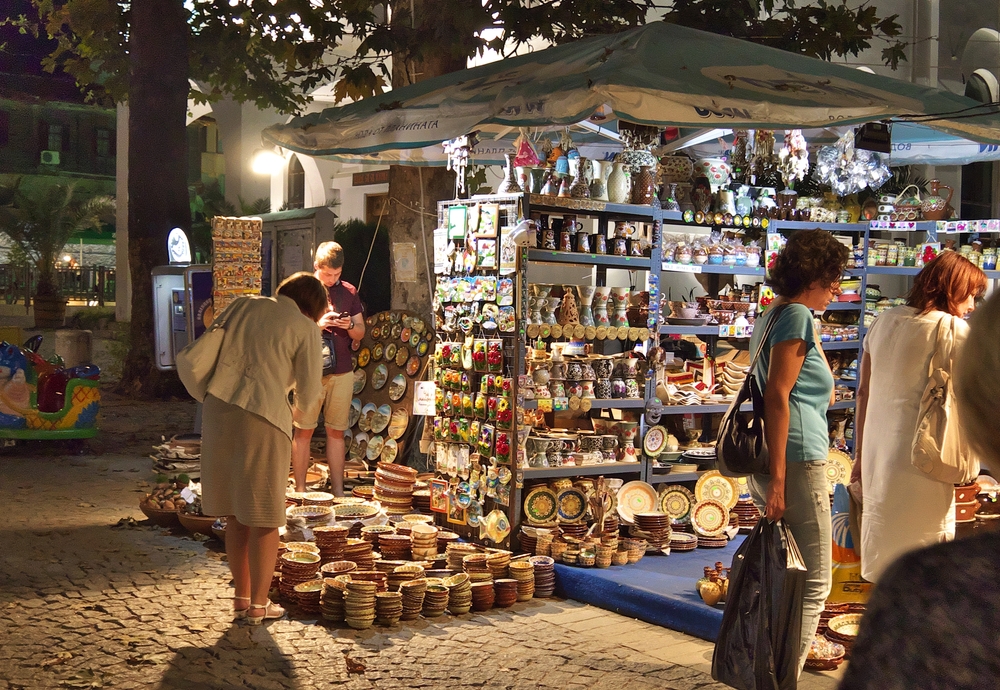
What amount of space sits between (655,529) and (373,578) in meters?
2.02

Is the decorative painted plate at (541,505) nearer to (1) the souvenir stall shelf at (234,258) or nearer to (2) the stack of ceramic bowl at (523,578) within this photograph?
(2) the stack of ceramic bowl at (523,578)

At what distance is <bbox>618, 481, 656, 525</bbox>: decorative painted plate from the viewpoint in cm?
695

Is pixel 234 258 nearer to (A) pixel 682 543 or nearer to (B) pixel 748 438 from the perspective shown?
(A) pixel 682 543

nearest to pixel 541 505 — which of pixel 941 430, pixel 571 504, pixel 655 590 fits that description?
pixel 571 504

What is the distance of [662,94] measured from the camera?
18.0 feet

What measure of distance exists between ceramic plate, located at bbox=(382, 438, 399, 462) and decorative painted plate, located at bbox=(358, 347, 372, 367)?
852 millimetres

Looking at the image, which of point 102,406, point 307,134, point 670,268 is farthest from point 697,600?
point 102,406

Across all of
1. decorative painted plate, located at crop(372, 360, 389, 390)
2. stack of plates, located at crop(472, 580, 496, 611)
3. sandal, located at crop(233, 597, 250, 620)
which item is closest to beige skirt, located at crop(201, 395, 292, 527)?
sandal, located at crop(233, 597, 250, 620)

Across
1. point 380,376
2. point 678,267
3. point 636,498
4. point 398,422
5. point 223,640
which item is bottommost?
Result: point 223,640

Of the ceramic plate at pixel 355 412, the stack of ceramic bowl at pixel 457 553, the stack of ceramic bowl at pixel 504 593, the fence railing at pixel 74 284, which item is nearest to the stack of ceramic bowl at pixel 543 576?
the stack of ceramic bowl at pixel 504 593

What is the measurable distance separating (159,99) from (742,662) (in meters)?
12.1

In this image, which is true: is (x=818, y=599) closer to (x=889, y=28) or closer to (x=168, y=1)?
(x=889, y=28)

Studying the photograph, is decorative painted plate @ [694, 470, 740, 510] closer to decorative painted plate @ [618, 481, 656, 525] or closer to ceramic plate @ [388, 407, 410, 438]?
decorative painted plate @ [618, 481, 656, 525]

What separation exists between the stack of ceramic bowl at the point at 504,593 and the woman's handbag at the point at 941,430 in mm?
2528
